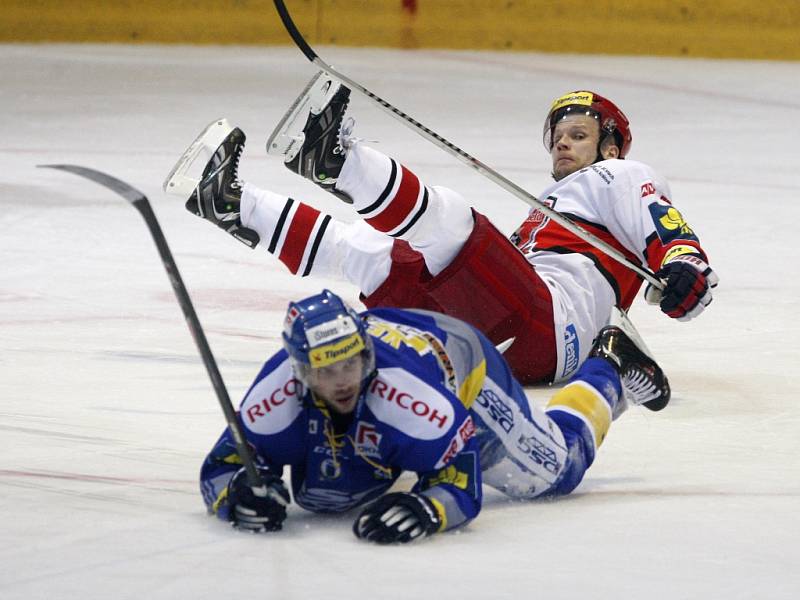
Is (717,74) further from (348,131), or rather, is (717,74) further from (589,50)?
(348,131)

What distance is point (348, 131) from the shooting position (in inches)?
152

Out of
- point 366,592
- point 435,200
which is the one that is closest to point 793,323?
point 435,200

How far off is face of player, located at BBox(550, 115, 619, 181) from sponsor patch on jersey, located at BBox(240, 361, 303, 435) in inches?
70.8

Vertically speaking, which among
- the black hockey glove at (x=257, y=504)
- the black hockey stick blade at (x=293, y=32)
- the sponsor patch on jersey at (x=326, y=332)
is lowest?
the black hockey glove at (x=257, y=504)

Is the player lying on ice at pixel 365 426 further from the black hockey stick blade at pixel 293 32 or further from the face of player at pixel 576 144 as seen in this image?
the face of player at pixel 576 144

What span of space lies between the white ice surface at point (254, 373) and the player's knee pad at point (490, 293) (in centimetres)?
12

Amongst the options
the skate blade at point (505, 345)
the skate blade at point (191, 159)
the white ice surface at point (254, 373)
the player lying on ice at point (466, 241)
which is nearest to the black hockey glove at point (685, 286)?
the player lying on ice at point (466, 241)

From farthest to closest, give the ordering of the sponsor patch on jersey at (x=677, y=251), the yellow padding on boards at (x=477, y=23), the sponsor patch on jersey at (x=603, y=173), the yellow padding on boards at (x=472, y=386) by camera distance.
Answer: the yellow padding on boards at (x=477, y=23)
the sponsor patch on jersey at (x=603, y=173)
the sponsor patch on jersey at (x=677, y=251)
the yellow padding on boards at (x=472, y=386)

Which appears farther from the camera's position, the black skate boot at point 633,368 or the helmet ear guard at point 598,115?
the helmet ear guard at point 598,115

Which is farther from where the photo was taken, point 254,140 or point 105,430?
point 254,140

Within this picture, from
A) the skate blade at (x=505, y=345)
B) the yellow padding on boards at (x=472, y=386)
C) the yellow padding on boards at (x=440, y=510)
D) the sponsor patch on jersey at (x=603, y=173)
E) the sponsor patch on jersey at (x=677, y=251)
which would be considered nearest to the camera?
the yellow padding on boards at (x=440, y=510)

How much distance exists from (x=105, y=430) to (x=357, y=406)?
914mm

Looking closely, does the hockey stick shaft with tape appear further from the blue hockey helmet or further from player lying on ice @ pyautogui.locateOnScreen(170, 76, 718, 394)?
the blue hockey helmet

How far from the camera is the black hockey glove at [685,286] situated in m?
3.78
